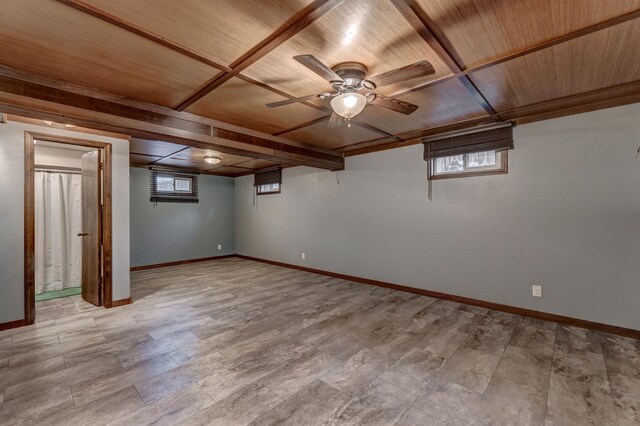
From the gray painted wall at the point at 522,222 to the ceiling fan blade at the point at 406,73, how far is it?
2.33 m

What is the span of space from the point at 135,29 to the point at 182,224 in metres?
5.86

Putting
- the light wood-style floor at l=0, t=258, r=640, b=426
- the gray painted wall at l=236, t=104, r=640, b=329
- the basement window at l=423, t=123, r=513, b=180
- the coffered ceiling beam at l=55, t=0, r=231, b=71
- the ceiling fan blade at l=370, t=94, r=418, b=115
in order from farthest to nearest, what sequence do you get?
the basement window at l=423, t=123, r=513, b=180
the gray painted wall at l=236, t=104, r=640, b=329
the ceiling fan blade at l=370, t=94, r=418, b=115
the light wood-style floor at l=0, t=258, r=640, b=426
the coffered ceiling beam at l=55, t=0, r=231, b=71

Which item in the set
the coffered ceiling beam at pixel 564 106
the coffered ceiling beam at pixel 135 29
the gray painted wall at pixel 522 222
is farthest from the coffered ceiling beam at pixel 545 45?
the coffered ceiling beam at pixel 135 29

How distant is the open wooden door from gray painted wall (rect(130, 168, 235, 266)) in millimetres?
2208

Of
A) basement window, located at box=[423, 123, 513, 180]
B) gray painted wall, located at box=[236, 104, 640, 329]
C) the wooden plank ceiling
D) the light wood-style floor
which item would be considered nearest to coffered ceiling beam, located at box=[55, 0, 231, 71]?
the wooden plank ceiling

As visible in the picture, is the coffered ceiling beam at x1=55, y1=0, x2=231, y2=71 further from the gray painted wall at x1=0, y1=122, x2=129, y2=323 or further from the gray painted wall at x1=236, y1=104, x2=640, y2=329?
the gray painted wall at x1=236, y1=104, x2=640, y2=329

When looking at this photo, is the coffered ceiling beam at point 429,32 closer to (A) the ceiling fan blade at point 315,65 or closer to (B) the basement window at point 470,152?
(A) the ceiling fan blade at point 315,65

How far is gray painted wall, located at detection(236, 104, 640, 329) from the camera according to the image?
287 centimetres

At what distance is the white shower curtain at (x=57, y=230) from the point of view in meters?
4.56

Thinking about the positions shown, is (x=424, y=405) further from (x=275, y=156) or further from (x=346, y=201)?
(x=346, y=201)

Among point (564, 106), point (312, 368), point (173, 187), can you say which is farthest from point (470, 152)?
point (173, 187)

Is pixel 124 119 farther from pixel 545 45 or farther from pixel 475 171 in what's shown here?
pixel 475 171

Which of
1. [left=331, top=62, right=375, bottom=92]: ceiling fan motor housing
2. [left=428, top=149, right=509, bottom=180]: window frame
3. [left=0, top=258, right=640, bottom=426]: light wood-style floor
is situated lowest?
[left=0, top=258, right=640, bottom=426]: light wood-style floor

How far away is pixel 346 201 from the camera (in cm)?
532
